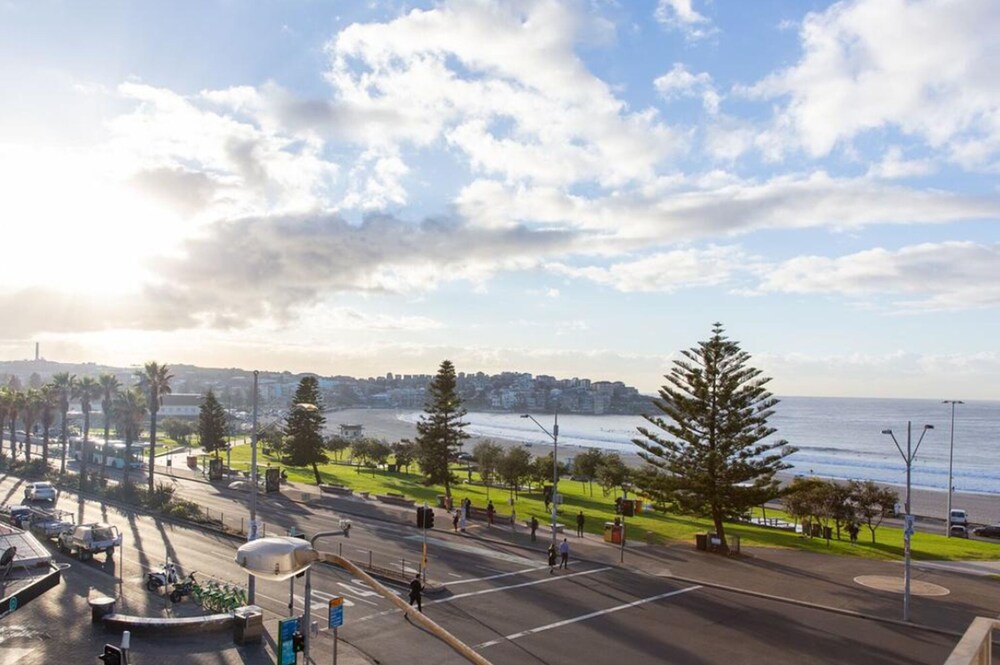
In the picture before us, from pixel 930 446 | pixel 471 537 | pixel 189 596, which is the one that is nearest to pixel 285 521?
pixel 471 537

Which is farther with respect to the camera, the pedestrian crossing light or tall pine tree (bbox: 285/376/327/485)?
tall pine tree (bbox: 285/376/327/485)

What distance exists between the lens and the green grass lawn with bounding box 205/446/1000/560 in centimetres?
3772

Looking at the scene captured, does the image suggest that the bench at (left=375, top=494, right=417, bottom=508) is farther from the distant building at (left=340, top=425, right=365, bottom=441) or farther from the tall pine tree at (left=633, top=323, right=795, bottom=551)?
the distant building at (left=340, top=425, right=365, bottom=441)

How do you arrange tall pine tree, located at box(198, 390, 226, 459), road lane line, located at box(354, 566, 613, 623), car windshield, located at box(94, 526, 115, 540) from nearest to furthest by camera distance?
road lane line, located at box(354, 566, 613, 623) < car windshield, located at box(94, 526, 115, 540) < tall pine tree, located at box(198, 390, 226, 459)

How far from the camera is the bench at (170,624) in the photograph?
20453 mm

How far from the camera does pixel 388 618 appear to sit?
75.7 ft

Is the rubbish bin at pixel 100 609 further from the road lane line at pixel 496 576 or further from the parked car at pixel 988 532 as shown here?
the parked car at pixel 988 532

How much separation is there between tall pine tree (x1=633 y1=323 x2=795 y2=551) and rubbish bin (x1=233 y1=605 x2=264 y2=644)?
75.6ft

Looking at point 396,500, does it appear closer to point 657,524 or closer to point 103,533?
point 657,524

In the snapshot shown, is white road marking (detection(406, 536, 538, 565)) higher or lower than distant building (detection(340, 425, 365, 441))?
higher

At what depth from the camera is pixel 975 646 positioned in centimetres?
459

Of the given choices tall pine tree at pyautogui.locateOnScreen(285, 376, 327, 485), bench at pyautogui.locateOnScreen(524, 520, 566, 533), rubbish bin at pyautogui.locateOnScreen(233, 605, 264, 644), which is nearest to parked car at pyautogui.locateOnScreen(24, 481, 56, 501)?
tall pine tree at pyautogui.locateOnScreen(285, 376, 327, 485)

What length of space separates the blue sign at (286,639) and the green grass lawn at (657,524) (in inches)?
1031

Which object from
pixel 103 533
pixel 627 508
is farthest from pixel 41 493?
pixel 627 508
